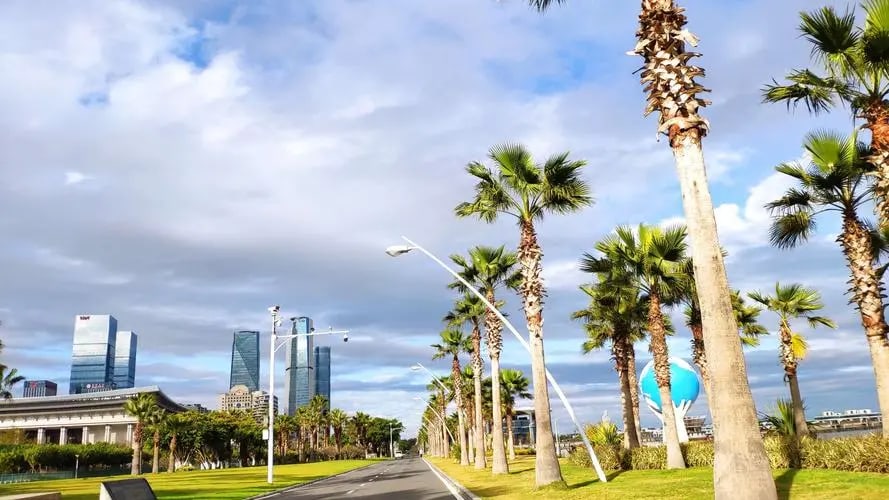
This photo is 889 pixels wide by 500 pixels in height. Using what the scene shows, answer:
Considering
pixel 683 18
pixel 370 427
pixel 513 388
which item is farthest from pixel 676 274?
pixel 370 427

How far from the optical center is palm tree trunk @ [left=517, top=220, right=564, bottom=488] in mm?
21453

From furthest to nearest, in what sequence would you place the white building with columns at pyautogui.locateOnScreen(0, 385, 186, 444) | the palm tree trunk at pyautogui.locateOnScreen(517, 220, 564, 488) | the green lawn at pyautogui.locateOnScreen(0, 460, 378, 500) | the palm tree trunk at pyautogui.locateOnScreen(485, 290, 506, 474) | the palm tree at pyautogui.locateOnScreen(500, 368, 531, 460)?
the white building with columns at pyautogui.locateOnScreen(0, 385, 186, 444) < the palm tree at pyautogui.locateOnScreen(500, 368, 531, 460) < the palm tree trunk at pyautogui.locateOnScreen(485, 290, 506, 474) < the green lawn at pyautogui.locateOnScreen(0, 460, 378, 500) < the palm tree trunk at pyautogui.locateOnScreen(517, 220, 564, 488)

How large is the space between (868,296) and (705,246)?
28.9ft

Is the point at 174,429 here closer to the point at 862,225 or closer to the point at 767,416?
the point at 767,416

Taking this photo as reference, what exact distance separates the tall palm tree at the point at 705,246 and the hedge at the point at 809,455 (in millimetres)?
7674

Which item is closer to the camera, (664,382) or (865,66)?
(865,66)

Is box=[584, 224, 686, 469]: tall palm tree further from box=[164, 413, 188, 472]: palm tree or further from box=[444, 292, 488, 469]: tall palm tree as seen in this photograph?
box=[164, 413, 188, 472]: palm tree

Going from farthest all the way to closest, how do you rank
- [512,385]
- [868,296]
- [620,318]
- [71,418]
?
[71,418]
[512,385]
[620,318]
[868,296]

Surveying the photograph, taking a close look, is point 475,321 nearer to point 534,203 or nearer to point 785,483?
point 534,203

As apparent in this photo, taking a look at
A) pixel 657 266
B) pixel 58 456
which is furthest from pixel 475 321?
pixel 58 456

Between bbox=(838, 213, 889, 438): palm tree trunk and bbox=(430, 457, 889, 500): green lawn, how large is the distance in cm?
217

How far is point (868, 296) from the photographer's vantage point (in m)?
16.4

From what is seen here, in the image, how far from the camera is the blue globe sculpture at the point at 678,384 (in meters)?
43.0

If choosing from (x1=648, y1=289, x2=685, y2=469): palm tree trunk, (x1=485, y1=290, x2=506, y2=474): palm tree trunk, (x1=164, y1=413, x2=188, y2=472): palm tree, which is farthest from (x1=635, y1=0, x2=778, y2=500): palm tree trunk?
(x1=164, y1=413, x2=188, y2=472): palm tree
